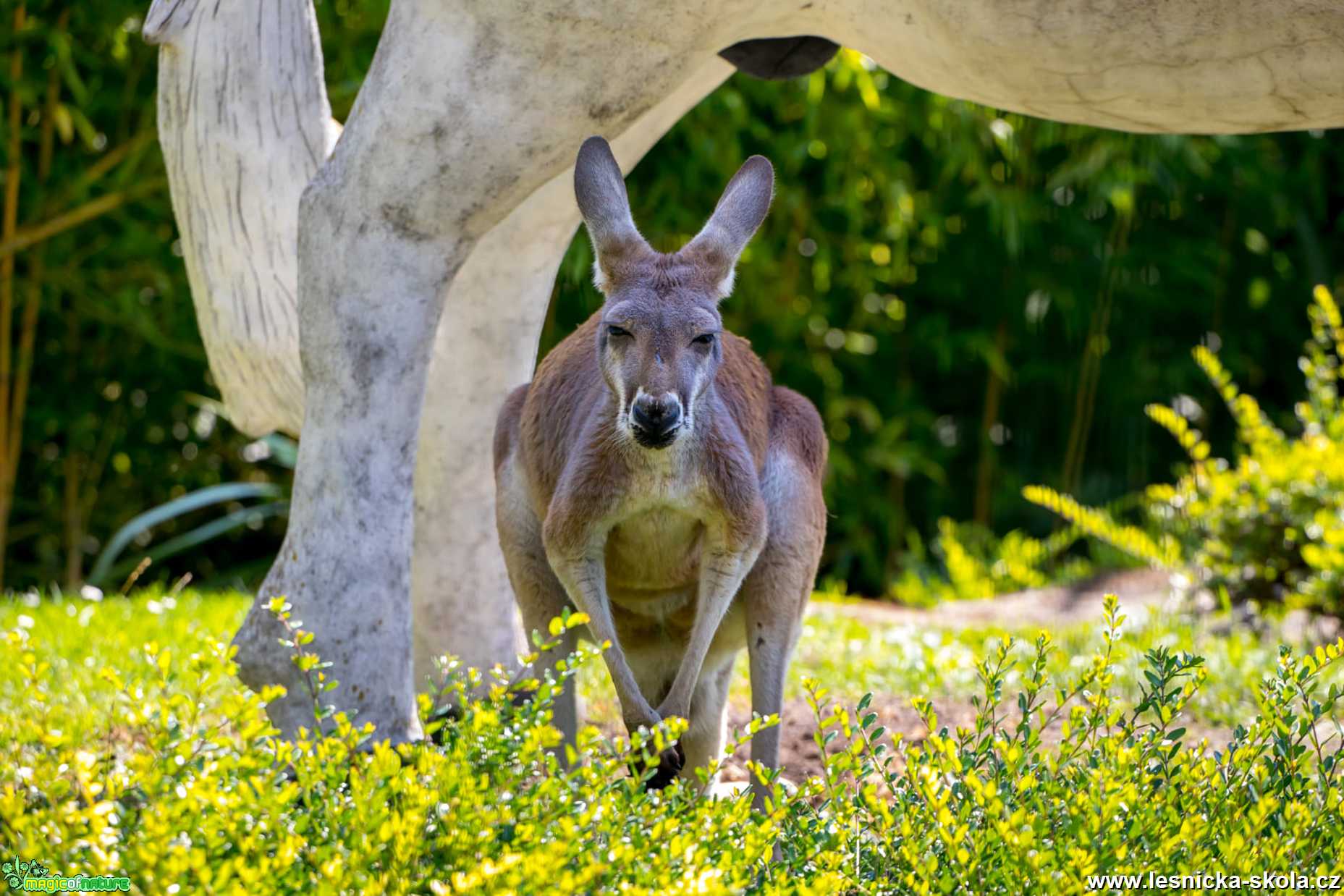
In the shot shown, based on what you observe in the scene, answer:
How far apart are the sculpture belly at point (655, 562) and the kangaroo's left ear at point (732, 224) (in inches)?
18.2

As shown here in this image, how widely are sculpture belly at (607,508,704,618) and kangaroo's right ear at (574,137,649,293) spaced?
18.7 inches

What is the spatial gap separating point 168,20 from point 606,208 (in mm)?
1165

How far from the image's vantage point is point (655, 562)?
3.09 meters

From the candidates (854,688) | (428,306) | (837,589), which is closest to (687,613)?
(428,306)

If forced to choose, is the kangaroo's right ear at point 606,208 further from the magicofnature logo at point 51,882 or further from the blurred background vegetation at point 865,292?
the blurred background vegetation at point 865,292

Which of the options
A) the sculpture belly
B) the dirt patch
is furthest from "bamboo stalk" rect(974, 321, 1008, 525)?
the sculpture belly

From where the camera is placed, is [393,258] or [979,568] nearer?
[393,258]

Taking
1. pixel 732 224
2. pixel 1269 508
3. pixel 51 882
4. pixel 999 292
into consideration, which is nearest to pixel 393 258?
pixel 732 224

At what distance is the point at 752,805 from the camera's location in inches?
119

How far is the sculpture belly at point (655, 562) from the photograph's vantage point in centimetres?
302

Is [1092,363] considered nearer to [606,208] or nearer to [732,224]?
[732,224]

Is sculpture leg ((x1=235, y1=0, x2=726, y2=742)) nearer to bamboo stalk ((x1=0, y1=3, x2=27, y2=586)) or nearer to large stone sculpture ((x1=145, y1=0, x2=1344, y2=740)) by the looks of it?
large stone sculpture ((x1=145, y1=0, x2=1344, y2=740))

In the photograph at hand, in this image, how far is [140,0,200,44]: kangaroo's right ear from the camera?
3.38 metres

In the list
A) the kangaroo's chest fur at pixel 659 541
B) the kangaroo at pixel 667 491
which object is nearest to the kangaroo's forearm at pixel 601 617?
the kangaroo at pixel 667 491
